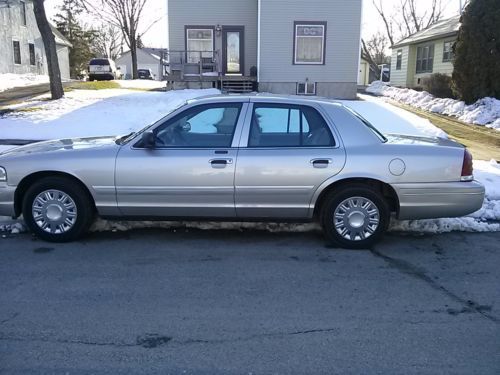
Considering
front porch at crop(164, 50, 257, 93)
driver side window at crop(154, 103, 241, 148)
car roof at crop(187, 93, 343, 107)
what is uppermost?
front porch at crop(164, 50, 257, 93)

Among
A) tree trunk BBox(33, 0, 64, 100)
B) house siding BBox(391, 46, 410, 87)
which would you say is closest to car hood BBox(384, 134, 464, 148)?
tree trunk BBox(33, 0, 64, 100)

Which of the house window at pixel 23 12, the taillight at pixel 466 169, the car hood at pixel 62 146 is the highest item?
the house window at pixel 23 12

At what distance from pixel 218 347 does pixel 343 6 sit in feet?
64.3

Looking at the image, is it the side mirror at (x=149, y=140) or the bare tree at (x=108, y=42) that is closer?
the side mirror at (x=149, y=140)

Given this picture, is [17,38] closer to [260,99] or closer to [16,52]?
[16,52]

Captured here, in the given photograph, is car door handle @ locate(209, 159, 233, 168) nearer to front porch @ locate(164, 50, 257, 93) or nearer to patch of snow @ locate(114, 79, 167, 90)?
front porch @ locate(164, 50, 257, 93)

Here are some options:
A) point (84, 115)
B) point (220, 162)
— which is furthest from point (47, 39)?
point (220, 162)

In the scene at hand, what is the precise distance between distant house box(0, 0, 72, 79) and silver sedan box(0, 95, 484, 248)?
106 feet

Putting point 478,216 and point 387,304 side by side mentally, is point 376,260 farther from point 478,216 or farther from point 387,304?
point 478,216

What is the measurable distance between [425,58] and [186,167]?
28.6 metres

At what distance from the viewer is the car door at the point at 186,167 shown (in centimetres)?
527

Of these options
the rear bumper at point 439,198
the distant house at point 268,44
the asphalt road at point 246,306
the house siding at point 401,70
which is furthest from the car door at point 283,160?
the house siding at point 401,70

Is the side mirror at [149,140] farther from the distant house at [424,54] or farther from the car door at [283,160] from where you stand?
the distant house at [424,54]

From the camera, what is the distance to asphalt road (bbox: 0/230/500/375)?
3.25m
